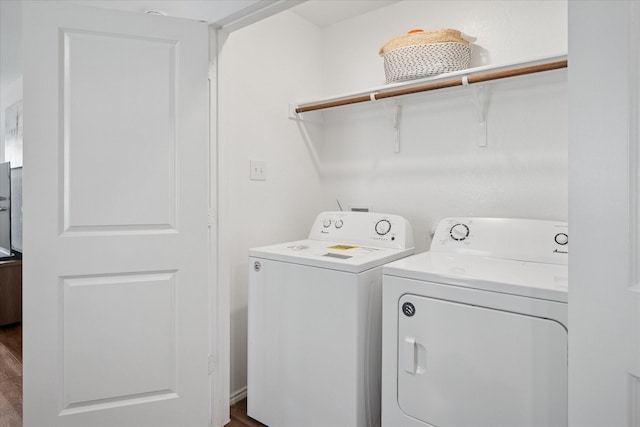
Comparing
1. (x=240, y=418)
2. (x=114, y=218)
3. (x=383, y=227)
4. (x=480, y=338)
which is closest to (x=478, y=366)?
(x=480, y=338)

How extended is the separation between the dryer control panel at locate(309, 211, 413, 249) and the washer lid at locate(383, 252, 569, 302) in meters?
0.30

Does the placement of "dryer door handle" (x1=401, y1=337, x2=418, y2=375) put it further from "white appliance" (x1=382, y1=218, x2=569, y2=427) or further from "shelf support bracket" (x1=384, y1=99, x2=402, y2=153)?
"shelf support bracket" (x1=384, y1=99, x2=402, y2=153)

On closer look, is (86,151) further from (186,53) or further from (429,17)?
(429,17)

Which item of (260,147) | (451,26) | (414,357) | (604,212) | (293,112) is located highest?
(451,26)

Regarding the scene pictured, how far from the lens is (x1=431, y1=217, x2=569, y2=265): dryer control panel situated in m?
1.64

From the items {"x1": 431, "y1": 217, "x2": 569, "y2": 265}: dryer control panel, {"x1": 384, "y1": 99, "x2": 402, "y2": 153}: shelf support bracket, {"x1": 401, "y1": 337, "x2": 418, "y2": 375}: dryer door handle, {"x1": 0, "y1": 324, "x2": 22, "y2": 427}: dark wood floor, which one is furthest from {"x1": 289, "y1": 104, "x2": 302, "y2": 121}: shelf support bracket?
{"x1": 0, "y1": 324, "x2": 22, "y2": 427}: dark wood floor

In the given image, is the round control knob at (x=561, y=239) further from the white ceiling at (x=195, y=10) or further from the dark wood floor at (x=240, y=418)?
the dark wood floor at (x=240, y=418)

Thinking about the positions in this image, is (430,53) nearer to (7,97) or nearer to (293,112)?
(293,112)

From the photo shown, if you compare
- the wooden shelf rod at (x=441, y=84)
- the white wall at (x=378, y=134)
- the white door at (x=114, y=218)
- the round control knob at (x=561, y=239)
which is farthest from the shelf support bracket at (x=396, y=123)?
the white door at (x=114, y=218)

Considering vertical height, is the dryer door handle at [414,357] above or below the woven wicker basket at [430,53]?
below

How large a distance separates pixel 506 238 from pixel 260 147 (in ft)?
4.63

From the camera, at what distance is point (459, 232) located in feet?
6.24

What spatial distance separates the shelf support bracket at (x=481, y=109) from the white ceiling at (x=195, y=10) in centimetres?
82

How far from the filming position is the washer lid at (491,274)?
1.26 metres
